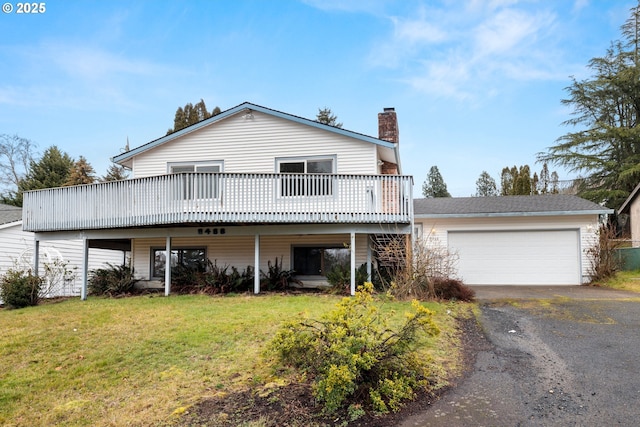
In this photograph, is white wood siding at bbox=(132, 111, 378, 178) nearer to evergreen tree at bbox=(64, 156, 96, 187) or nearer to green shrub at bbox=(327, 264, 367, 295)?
green shrub at bbox=(327, 264, 367, 295)

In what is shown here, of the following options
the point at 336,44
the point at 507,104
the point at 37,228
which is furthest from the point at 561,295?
the point at 37,228

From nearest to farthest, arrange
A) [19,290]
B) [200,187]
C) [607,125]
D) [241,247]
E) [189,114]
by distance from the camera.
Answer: [200,187]
[19,290]
[241,247]
[607,125]
[189,114]

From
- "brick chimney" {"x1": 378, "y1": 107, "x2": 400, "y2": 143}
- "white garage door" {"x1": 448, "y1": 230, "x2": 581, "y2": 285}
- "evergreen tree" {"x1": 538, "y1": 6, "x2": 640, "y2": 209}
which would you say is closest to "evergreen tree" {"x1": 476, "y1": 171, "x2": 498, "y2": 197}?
"evergreen tree" {"x1": 538, "y1": 6, "x2": 640, "y2": 209}

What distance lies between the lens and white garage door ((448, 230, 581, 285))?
1495cm

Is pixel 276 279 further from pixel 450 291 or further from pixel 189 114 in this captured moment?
pixel 189 114

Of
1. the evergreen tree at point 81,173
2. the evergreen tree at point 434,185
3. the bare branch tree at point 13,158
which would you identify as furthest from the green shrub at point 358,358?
the evergreen tree at point 434,185

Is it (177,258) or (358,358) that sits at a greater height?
(177,258)

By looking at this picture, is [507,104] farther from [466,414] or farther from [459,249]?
[466,414]

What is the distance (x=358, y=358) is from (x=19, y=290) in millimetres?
12618

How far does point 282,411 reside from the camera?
4.36 metres

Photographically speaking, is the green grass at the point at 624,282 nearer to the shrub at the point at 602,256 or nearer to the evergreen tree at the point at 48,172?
the shrub at the point at 602,256

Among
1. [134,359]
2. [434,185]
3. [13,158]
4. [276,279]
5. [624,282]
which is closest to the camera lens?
[134,359]

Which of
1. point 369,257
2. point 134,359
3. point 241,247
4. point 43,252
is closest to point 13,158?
point 43,252

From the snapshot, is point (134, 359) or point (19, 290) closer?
point (134, 359)
